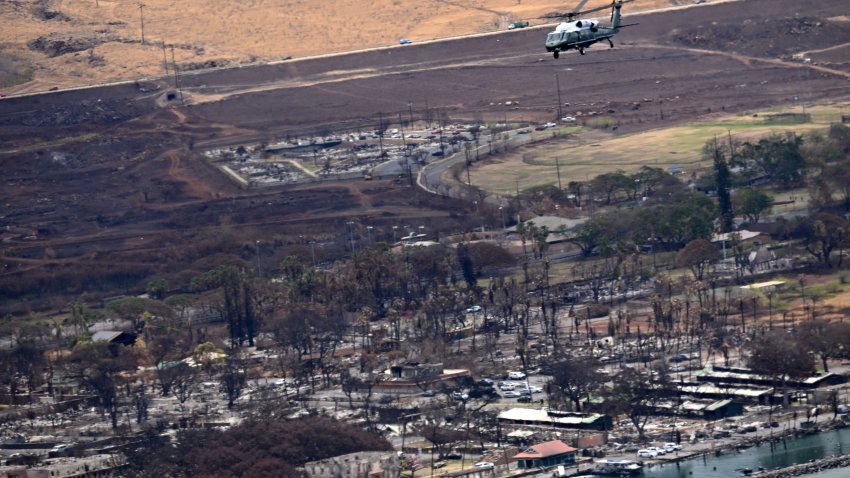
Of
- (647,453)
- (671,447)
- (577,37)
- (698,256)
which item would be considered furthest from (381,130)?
(577,37)

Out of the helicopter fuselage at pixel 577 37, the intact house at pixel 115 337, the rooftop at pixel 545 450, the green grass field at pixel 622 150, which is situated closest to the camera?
the helicopter fuselage at pixel 577 37

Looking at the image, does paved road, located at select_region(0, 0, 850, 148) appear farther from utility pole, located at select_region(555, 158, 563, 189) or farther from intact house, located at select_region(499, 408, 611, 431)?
intact house, located at select_region(499, 408, 611, 431)

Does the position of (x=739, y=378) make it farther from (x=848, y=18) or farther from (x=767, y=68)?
Answer: (x=848, y=18)

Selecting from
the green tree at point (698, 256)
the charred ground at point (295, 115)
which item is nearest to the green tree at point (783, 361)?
the green tree at point (698, 256)

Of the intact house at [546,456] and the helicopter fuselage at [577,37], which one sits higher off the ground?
the helicopter fuselage at [577,37]

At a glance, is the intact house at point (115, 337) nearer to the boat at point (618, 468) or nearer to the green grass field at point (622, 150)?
the green grass field at point (622, 150)

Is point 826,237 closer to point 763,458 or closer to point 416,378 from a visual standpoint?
point 416,378
